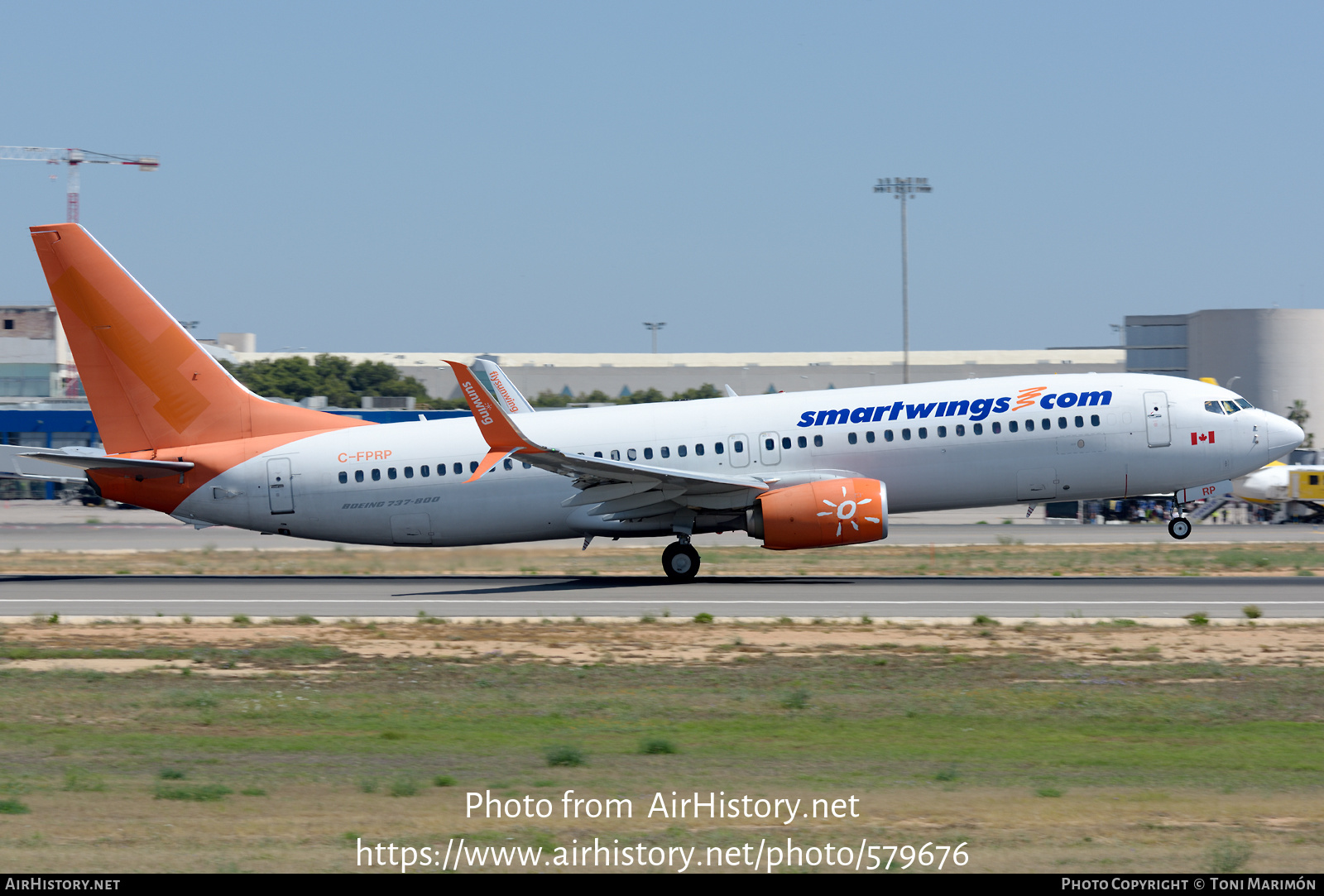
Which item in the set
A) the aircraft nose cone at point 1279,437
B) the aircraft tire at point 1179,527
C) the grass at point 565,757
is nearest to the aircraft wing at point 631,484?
the aircraft tire at point 1179,527

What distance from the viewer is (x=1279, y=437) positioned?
99.5 feet

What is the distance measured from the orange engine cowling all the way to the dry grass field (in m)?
5.72

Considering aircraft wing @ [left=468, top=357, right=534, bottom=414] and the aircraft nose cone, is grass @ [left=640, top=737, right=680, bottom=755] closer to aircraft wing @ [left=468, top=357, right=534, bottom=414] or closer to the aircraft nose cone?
aircraft wing @ [left=468, top=357, right=534, bottom=414]

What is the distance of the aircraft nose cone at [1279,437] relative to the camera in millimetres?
30234

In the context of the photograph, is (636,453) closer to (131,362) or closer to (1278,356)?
(131,362)

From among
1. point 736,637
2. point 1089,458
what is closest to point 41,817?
point 736,637

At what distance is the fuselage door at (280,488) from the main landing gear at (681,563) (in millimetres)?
9544

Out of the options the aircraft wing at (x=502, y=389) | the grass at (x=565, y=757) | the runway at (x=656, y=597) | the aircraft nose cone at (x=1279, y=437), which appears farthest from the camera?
the aircraft wing at (x=502, y=389)

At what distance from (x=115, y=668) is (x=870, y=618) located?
13346 mm

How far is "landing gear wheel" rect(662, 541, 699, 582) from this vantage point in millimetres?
30719

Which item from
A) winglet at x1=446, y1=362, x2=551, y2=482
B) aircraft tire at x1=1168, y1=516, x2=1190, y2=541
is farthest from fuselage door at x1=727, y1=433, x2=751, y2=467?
aircraft tire at x1=1168, y1=516, x2=1190, y2=541

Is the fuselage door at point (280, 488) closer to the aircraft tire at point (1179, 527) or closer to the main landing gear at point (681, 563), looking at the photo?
the main landing gear at point (681, 563)

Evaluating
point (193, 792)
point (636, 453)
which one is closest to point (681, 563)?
point (636, 453)

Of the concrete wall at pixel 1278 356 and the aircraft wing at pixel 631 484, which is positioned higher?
the concrete wall at pixel 1278 356
